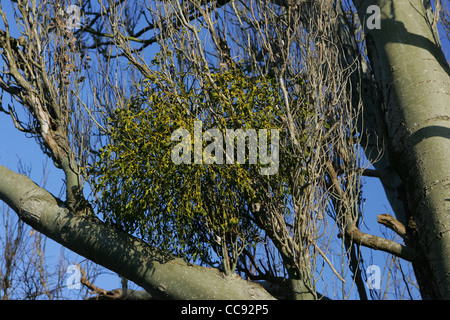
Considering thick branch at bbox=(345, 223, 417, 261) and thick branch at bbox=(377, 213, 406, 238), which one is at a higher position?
thick branch at bbox=(377, 213, 406, 238)

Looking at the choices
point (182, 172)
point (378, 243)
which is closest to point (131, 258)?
point (182, 172)

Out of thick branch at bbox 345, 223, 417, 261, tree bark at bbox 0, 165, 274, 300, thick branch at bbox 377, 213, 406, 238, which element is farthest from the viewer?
thick branch at bbox 377, 213, 406, 238

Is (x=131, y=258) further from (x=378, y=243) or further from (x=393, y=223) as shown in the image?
(x=393, y=223)

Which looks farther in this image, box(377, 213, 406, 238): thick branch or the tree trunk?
box(377, 213, 406, 238): thick branch
